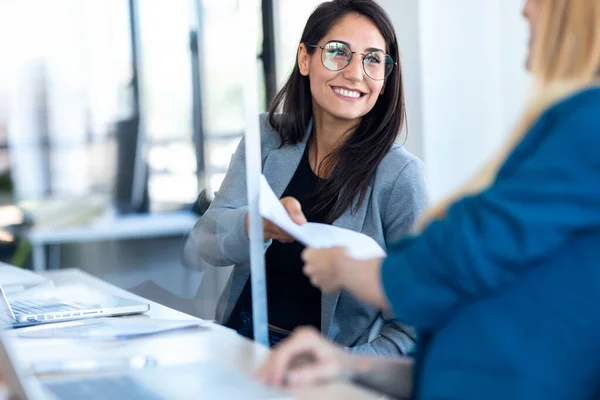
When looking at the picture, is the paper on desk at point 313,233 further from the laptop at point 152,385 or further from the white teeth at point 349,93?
the white teeth at point 349,93

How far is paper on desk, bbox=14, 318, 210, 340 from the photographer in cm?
138

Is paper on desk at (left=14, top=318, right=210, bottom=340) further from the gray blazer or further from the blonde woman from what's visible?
the blonde woman

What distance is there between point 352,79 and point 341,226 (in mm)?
370

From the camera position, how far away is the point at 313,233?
1.29 meters

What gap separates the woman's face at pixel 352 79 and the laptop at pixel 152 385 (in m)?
0.90

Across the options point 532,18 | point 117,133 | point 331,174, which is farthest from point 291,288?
point 532,18

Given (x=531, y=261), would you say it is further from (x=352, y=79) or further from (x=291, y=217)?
(x=352, y=79)

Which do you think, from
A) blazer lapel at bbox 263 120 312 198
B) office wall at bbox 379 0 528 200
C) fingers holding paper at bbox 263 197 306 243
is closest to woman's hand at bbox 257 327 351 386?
fingers holding paper at bbox 263 197 306 243

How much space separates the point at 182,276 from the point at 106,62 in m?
0.49

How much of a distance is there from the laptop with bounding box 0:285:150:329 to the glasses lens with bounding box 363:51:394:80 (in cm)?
76

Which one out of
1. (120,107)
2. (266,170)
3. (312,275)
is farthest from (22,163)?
(312,275)

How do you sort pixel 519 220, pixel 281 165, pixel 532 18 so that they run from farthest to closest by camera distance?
pixel 281 165
pixel 532 18
pixel 519 220

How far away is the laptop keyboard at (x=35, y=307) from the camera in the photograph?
5.21ft

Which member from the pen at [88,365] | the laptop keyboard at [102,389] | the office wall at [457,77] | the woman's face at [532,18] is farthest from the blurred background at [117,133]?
the office wall at [457,77]
